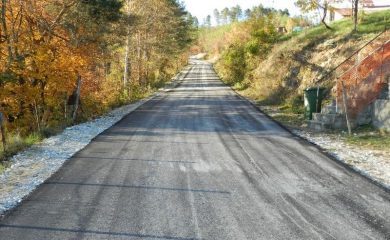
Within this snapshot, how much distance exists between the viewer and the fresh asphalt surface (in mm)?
6199

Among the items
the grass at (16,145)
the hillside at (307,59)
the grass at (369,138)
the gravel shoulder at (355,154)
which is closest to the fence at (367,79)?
the grass at (369,138)

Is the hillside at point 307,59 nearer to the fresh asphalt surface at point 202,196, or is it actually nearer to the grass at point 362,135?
the grass at point 362,135

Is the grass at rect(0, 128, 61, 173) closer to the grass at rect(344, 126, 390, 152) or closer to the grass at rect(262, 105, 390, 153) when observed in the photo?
the grass at rect(262, 105, 390, 153)

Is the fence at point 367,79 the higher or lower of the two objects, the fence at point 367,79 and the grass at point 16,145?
the higher

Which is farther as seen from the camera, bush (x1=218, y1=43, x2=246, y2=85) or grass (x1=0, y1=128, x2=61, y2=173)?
bush (x1=218, y1=43, x2=246, y2=85)

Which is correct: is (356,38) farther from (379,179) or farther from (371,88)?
(379,179)

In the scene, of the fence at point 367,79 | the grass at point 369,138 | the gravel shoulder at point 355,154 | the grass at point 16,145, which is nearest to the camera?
the gravel shoulder at point 355,154

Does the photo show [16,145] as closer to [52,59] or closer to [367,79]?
[52,59]

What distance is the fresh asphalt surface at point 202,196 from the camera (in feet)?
20.3

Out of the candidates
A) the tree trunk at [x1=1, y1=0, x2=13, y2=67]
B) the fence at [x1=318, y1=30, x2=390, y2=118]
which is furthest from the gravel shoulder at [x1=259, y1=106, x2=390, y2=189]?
the tree trunk at [x1=1, y1=0, x2=13, y2=67]

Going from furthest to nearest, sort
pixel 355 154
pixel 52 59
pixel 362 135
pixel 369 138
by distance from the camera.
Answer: pixel 52 59 < pixel 362 135 < pixel 369 138 < pixel 355 154

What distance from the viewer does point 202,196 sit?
7754 millimetres

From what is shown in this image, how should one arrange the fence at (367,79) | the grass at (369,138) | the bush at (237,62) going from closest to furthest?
the grass at (369,138)
the fence at (367,79)
the bush at (237,62)

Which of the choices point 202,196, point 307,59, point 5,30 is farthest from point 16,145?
point 307,59
